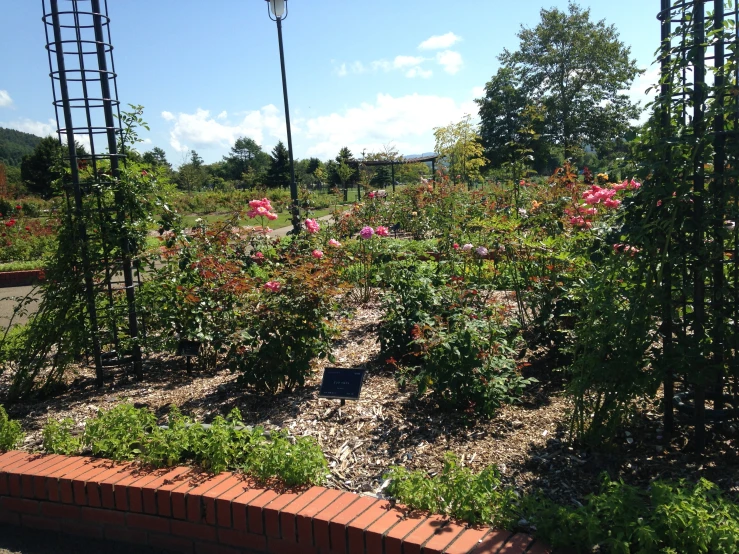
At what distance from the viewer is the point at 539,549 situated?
2.06 meters

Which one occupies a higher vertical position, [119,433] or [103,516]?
[119,433]

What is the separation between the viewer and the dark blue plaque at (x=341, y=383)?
3279 mm

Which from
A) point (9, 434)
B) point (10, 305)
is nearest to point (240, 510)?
point (9, 434)

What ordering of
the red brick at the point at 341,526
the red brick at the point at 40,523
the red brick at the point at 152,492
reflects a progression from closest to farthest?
1. the red brick at the point at 341,526
2. the red brick at the point at 152,492
3. the red brick at the point at 40,523

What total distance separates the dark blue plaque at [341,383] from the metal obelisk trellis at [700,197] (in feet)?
5.13

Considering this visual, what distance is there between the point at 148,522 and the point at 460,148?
61.4 feet

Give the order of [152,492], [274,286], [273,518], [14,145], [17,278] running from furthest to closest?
[14,145], [17,278], [274,286], [152,492], [273,518]

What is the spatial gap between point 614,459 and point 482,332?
98cm

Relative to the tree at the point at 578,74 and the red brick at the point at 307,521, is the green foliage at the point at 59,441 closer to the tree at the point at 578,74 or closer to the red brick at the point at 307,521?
the red brick at the point at 307,521

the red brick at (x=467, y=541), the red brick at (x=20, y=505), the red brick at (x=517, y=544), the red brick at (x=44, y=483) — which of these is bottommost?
the red brick at (x=20, y=505)

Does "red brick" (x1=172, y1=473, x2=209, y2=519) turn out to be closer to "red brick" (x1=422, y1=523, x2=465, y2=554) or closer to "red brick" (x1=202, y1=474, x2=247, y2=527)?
"red brick" (x1=202, y1=474, x2=247, y2=527)

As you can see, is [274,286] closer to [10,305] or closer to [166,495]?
[166,495]

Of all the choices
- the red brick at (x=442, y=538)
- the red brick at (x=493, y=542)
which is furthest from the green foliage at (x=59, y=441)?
the red brick at (x=493, y=542)

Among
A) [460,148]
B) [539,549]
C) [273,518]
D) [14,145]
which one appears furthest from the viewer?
[14,145]
